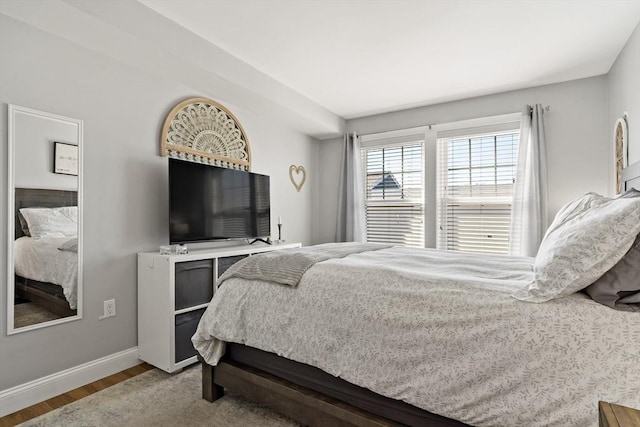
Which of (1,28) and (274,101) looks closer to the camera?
(1,28)

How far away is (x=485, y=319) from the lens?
119 centimetres

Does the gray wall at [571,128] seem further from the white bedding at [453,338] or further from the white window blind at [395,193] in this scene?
the white bedding at [453,338]

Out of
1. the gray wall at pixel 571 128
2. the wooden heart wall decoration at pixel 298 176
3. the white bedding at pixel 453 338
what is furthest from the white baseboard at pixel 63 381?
the gray wall at pixel 571 128

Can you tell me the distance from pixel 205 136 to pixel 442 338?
2671 mm

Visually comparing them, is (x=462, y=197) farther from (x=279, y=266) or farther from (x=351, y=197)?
(x=279, y=266)

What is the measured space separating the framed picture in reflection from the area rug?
1450 mm

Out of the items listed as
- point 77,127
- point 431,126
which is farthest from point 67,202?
point 431,126

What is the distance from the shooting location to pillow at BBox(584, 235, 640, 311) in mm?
1061

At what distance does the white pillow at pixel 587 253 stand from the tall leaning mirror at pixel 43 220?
8.47 feet

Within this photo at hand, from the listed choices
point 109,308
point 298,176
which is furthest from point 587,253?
Answer: point 298,176

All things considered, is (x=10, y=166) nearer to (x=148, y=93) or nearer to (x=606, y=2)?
(x=148, y=93)

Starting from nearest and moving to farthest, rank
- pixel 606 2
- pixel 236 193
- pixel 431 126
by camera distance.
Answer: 1. pixel 606 2
2. pixel 236 193
3. pixel 431 126

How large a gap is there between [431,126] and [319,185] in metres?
1.75

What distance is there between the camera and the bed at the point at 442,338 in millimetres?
1051
